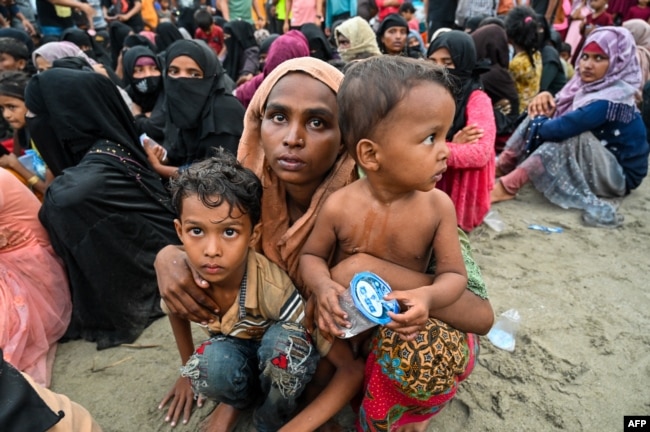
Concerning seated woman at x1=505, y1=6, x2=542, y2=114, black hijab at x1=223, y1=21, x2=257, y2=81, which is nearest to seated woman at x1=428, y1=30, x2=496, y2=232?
seated woman at x1=505, y1=6, x2=542, y2=114

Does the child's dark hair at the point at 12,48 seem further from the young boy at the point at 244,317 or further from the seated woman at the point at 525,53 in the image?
the seated woman at the point at 525,53

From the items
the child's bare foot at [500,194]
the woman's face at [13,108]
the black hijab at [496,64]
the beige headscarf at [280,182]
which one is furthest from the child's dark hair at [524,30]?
the woman's face at [13,108]

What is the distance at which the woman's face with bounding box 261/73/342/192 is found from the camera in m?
1.64

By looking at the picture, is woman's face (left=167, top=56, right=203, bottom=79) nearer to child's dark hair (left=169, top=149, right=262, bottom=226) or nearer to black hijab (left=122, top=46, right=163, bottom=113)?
black hijab (left=122, top=46, right=163, bottom=113)

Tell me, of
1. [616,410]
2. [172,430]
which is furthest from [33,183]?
[616,410]

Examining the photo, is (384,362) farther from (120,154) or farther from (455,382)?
(120,154)

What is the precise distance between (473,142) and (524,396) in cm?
195

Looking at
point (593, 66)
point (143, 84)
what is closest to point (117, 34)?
point (143, 84)

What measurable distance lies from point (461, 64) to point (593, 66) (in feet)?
4.25

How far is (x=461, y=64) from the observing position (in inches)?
146

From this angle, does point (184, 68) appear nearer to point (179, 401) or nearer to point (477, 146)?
point (477, 146)

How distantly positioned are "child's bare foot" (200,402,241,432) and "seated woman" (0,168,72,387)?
1072 millimetres

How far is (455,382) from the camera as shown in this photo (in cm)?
161

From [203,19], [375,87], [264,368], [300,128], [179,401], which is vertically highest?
[375,87]
